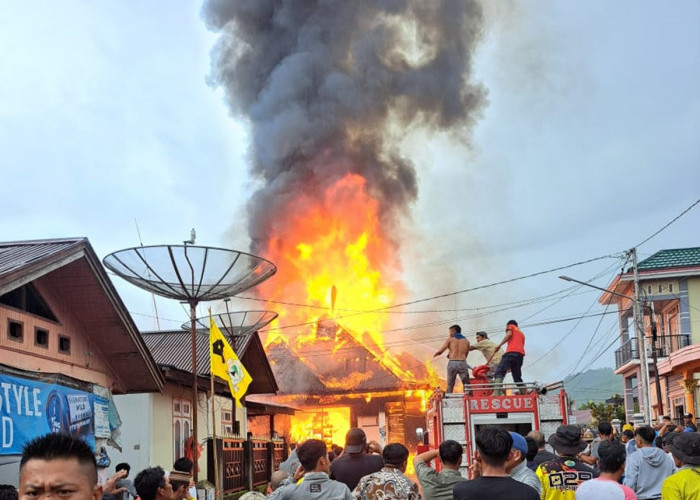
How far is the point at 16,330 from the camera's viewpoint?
11.9 metres

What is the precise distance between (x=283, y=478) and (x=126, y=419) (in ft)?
40.2

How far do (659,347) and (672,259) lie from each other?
4.05 metres

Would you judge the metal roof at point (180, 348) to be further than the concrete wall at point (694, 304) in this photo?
No

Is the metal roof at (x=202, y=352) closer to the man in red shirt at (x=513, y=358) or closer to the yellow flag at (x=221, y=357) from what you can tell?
the yellow flag at (x=221, y=357)

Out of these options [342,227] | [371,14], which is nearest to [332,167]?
[342,227]

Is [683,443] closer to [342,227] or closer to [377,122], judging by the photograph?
[342,227]

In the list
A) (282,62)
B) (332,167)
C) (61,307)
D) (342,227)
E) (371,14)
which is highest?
(371,14)

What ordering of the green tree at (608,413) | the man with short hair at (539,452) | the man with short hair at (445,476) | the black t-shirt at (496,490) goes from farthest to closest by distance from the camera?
1. the green tree at (608,413)
2. the man with short hair at (539,452)
3. the man with short hair at (445,476)
4. the black t-shirt at (496,490)

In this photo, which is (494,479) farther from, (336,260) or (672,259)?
(336,260)

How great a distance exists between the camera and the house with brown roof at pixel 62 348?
34.4 ft

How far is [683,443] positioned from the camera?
486 centimetres

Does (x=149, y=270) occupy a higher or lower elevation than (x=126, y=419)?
higher

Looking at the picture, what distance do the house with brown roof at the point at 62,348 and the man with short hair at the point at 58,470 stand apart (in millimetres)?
8121

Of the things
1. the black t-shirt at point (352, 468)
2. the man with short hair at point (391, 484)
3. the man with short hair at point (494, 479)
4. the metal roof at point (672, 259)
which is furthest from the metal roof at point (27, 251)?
the metal roof at point (672, 259)
